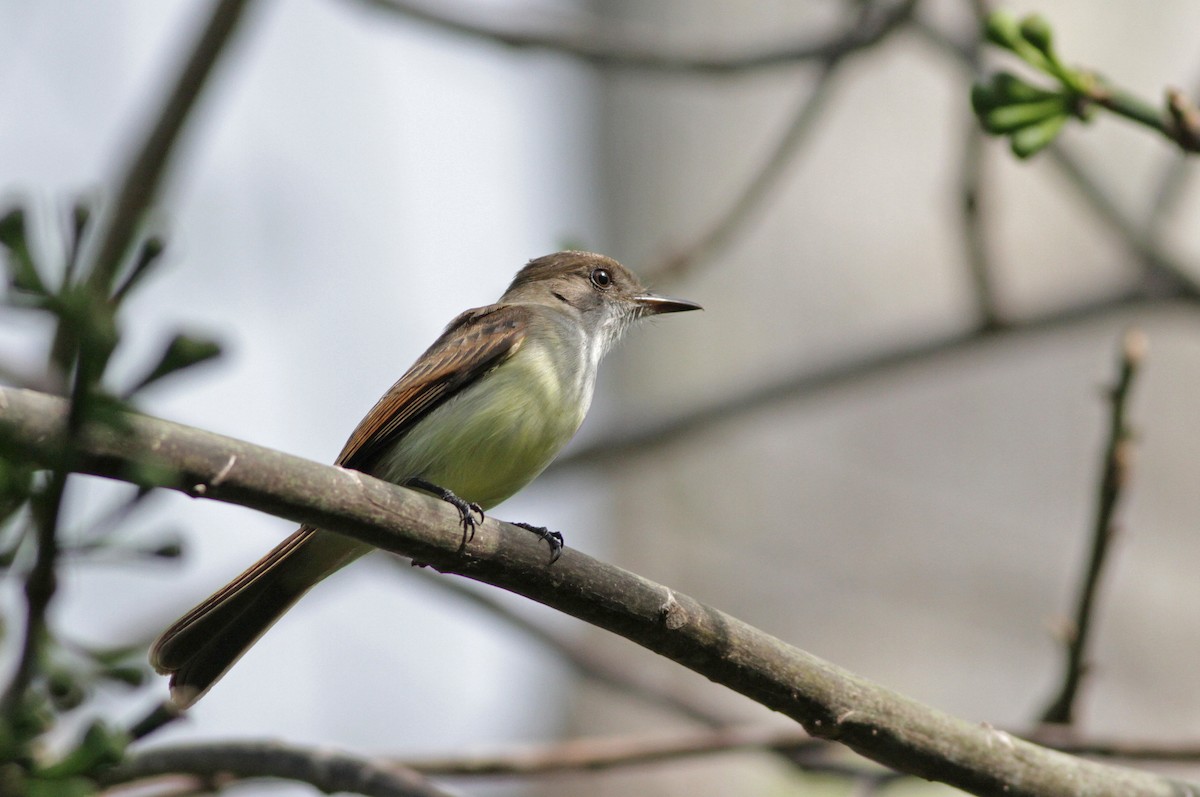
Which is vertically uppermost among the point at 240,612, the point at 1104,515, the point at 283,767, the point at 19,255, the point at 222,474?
the point at 1104,515

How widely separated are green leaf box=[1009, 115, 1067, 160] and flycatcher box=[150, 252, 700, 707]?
147cm

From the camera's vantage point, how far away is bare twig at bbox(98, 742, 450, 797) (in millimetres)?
3592

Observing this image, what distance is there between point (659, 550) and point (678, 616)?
5.93 metres

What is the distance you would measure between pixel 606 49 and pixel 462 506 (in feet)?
10.1

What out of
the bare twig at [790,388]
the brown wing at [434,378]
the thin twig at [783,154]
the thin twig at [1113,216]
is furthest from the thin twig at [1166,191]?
the brown wing at [434,378]

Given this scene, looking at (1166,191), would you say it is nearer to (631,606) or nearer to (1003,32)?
(1003,32)

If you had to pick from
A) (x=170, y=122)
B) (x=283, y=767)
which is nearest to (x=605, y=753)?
(x=283, y=767)

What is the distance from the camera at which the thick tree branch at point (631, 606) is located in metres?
2.27

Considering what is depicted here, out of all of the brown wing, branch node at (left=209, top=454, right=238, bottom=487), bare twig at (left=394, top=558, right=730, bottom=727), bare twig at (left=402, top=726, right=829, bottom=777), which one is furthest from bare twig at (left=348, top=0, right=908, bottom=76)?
branch node at (left=209, top=454, right=238, bottom=487)

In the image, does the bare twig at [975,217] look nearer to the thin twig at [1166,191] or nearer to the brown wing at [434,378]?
the thin twig at [1166,191]

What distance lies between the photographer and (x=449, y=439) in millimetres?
4375

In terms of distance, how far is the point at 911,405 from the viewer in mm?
8117

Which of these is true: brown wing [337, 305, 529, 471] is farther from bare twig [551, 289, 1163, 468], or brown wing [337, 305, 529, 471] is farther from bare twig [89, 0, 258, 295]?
bare twig [551, 289, 1163, 468]

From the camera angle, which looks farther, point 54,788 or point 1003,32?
point 1003,32
